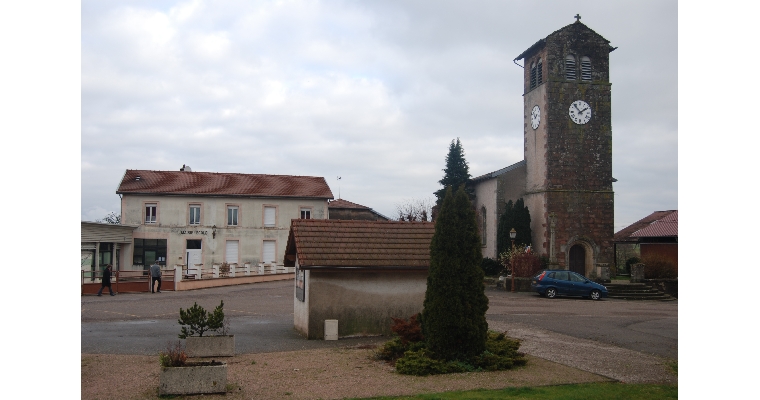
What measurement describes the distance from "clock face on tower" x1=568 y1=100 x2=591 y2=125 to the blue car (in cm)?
1123

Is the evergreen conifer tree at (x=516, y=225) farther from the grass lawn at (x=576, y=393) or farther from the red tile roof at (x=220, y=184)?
the grass lawn at (x=576, y=393)

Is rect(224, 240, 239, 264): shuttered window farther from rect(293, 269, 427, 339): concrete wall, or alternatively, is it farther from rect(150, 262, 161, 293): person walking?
rect(293, 269, 427, 339): concrete wall

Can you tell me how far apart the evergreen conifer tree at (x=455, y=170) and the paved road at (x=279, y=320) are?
47.0 ft

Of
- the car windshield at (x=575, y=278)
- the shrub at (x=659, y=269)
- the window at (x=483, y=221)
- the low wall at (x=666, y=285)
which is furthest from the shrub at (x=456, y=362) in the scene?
the window at (x=483, y=221)

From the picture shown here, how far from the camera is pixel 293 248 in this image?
17.0m

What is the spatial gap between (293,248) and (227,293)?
1324 cm

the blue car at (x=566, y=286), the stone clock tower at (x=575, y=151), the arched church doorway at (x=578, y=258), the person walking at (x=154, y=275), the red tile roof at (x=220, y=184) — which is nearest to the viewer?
the blue car at (x=566, y=286)

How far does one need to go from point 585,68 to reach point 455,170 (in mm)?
11223

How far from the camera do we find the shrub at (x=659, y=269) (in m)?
31.9

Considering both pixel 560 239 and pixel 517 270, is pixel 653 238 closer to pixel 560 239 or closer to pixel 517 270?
pixel 560 239

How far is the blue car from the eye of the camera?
2775 centimetres

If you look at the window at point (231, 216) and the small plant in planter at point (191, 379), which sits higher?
the window at point (231, 216)

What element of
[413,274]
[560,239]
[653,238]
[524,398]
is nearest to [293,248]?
[413,274]

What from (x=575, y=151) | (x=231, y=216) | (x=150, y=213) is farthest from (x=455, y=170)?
(x=150, y=213)
